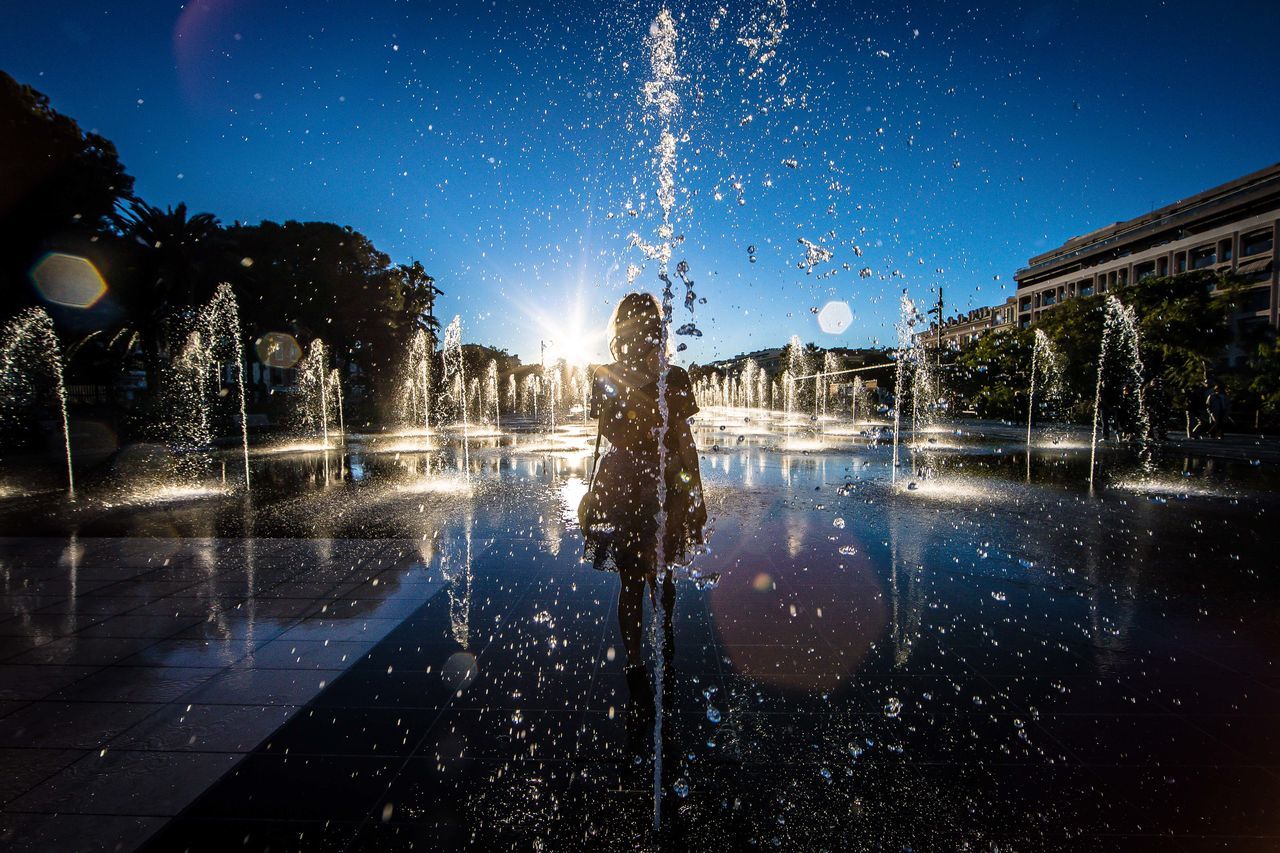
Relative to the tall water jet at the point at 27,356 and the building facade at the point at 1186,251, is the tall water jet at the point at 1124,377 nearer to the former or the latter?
the building facade at the point at 1186,251

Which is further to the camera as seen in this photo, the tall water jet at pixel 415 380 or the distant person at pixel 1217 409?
the tall water jet at pixel 415 380

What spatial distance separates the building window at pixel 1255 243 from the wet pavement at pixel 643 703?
207ft

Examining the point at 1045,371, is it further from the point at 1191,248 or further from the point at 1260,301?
the point at 1191,248

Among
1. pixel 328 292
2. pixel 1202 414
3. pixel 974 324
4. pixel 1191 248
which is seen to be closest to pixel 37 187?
pixel 328 292

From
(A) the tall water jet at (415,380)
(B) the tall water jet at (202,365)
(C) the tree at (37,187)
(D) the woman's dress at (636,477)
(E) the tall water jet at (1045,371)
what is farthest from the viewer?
(A) the tall water jet at (415,380)

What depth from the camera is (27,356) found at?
22.4 m

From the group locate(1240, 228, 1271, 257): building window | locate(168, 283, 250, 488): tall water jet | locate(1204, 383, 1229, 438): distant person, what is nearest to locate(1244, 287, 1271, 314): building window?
locate(1240, 228, 1271, 257): building window

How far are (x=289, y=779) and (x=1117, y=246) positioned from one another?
8471 centimetres

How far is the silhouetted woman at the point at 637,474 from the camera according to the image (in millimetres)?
3316

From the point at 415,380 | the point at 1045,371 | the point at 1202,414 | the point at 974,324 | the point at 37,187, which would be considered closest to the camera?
the point at 37,187

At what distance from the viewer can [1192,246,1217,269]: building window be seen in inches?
2148

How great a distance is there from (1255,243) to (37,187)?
7711 centimetres

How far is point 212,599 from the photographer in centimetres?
502

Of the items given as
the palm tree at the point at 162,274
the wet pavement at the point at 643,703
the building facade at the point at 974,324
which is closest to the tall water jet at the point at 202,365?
the palm tree at the point at 162,274
